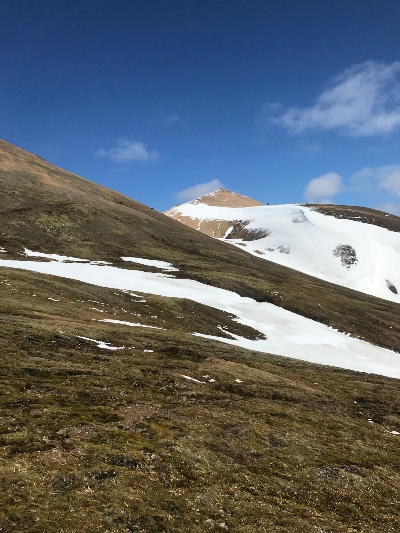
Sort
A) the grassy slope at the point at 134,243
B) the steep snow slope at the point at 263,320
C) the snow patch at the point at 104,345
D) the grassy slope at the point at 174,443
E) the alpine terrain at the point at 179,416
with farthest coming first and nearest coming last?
the grassy slope at the point at 134,243, the steep snow slope at the point at 263,320, the snow patch at the point at 104,345, the alpine terrain at the point at 179,416, the grassy slope at the point at 174,443

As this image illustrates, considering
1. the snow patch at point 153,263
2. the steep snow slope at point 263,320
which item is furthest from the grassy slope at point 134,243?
the steep snow slope at point 263,320

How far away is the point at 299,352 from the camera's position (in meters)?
63.3

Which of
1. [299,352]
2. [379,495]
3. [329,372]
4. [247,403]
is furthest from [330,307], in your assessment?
[379,495]

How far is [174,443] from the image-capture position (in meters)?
19.5

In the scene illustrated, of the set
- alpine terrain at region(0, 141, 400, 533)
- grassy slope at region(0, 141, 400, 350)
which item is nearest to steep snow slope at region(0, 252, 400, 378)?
alpine terrain at region(0, 141, 400, 533)

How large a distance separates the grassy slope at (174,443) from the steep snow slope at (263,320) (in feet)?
72.3

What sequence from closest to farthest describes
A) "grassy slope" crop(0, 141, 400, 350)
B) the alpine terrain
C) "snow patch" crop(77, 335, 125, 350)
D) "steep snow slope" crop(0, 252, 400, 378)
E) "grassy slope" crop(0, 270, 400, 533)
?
"grassy slope" crop(0, 270, 400, 533), the alpine terrain, "snow patch" crop(77, 335, 125, 350), "steep snow slope" crop(0, 252, 400, 378), "grassy slope" crop(0, 141, 400, 350)

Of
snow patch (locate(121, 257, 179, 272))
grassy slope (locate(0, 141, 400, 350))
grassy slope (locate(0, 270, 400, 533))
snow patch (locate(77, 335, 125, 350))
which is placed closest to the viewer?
grassy slope (locate(0, 270, 400, 533))

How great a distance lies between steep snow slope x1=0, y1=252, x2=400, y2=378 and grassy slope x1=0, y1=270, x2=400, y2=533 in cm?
2203

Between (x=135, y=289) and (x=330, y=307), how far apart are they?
52.8 m

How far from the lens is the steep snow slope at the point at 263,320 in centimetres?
6369

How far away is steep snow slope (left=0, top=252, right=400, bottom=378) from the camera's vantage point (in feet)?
209

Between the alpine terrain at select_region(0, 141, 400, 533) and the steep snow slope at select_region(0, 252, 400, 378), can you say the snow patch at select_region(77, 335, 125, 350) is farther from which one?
the steep snow slope at select_region(0, 252, 400, 378)

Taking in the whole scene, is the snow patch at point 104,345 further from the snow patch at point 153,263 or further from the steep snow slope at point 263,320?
the snow patch at point 153,263
